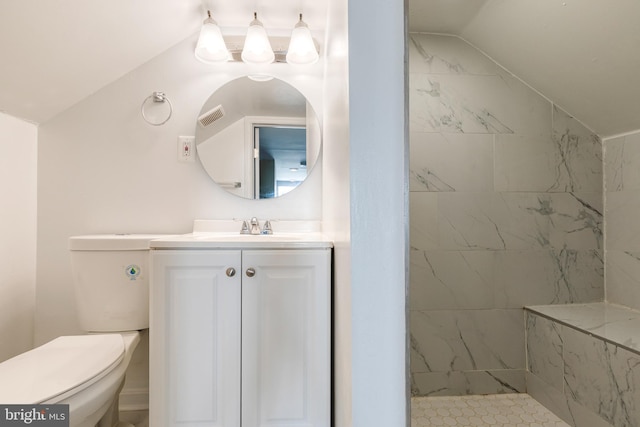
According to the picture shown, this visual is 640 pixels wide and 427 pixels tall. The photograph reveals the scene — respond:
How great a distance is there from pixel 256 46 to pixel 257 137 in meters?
0.42

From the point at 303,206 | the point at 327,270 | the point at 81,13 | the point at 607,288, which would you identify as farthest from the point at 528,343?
the point at 81,13

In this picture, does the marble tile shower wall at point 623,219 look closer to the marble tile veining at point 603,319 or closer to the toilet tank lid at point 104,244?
the marble tile veining at point 603,319

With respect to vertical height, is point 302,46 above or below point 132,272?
above

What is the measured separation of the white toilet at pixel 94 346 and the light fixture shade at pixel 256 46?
3.23 feet

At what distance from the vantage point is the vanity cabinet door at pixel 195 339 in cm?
100

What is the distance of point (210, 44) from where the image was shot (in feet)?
4.61

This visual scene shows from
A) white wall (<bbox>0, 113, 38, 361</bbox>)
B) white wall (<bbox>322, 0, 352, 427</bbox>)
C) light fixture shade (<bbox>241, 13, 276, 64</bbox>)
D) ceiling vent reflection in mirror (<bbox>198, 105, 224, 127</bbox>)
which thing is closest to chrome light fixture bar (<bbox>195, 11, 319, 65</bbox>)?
light fixture shade (<bbox>241, 13, 276, 64</bbox>)

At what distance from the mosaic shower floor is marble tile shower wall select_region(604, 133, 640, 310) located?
710 mm

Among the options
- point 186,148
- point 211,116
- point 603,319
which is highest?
point 211,116

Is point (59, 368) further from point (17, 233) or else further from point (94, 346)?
point (17, 233)

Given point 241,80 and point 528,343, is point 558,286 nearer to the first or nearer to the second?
point 528,343

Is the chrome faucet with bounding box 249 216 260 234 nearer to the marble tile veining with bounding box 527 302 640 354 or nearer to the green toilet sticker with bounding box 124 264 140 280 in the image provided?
the green toilet sticker with bounding box 124 264 140 280

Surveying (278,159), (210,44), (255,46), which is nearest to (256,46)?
(255,46)

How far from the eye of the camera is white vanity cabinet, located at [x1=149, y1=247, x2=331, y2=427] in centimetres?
100
